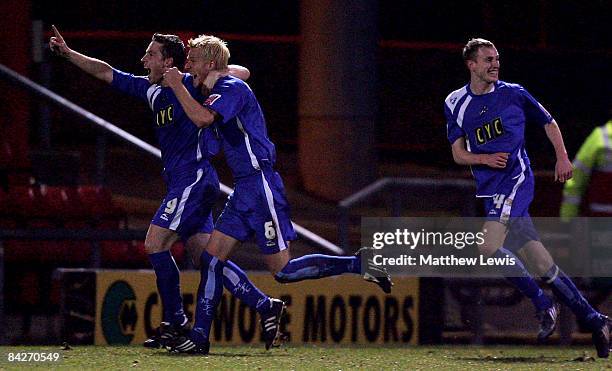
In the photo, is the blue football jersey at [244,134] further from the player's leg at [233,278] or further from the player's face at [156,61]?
the player's face at [156,61]

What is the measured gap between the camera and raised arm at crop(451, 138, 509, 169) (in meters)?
10.0

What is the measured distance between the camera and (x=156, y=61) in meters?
10.1

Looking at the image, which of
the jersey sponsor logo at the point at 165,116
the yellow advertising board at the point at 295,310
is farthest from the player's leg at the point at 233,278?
the yellow advertising board at the point at 295,310

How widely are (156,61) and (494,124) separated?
2000 millimetres

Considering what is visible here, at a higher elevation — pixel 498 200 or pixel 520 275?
pixel 498 200

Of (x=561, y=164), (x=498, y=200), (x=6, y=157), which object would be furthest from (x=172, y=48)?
(x=6, y=157)

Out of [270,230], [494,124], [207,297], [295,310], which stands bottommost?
[295,310]

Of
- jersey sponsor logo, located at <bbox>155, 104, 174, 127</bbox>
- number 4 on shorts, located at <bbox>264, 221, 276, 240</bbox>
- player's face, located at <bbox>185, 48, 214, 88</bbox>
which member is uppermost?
player's face, located at <bbox>185, 48, 214, 88</bbox>

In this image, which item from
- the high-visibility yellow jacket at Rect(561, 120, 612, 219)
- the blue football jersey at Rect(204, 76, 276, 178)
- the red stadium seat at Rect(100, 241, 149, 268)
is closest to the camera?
the blue football jersey at Rect(204, 76, 276, 178)

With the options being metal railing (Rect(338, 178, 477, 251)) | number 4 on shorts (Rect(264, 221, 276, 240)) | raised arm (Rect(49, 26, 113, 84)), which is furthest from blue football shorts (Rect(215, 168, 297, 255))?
metal railing (Rect(338, 178, 477, 251))

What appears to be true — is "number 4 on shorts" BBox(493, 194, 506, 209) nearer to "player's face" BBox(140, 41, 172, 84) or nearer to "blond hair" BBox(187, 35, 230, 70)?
"blond hair" BBox(187, 35, 230, 70)

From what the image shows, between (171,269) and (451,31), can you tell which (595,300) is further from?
(451,31)

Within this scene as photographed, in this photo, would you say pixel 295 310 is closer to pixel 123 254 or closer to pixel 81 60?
pixel 123 254

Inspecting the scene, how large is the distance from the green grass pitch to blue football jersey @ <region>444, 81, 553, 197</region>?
3.44ft
